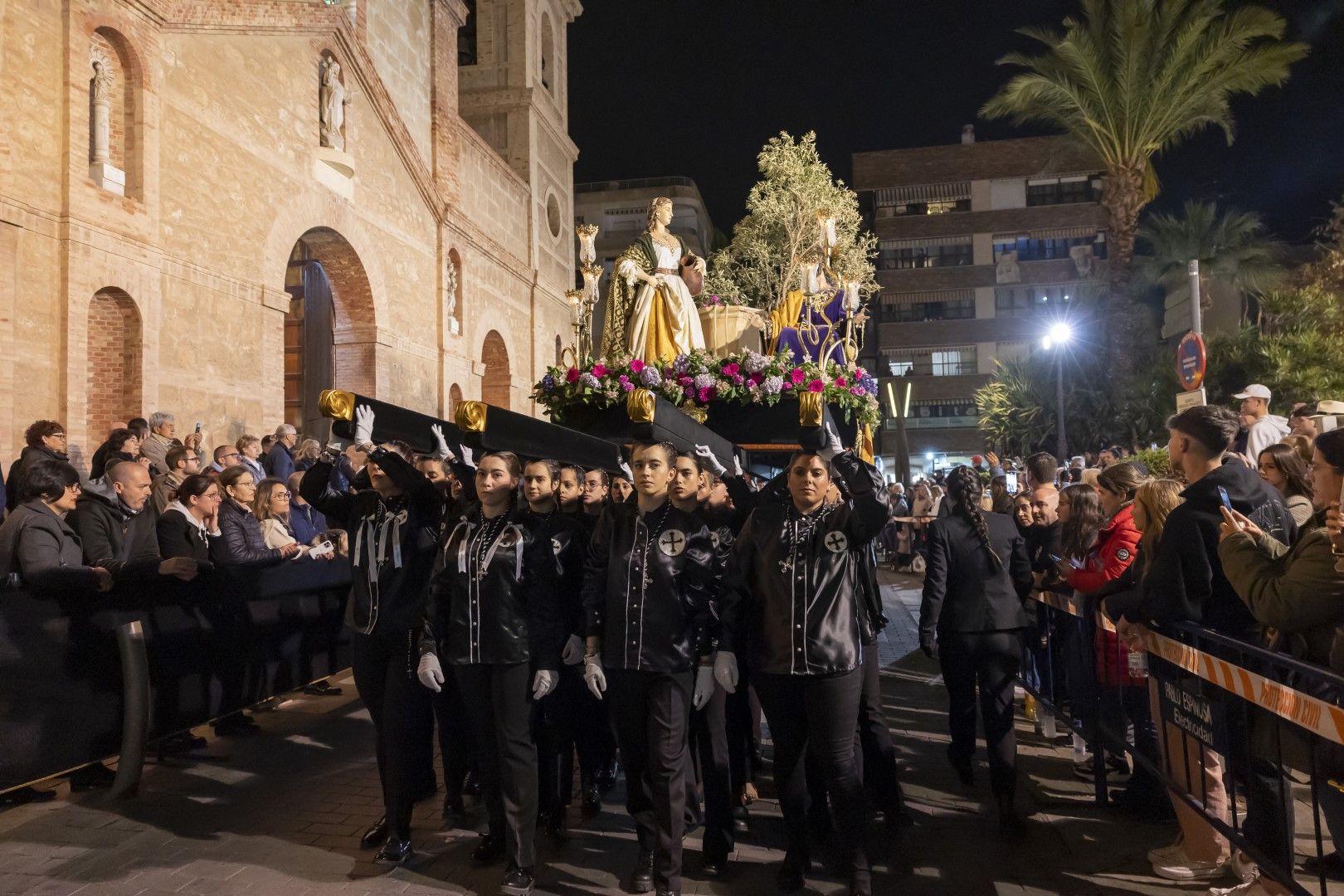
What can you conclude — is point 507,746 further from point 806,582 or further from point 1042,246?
point 1042,246

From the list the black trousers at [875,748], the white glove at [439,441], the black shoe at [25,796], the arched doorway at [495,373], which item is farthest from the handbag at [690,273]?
the arched doorway at [495,373]

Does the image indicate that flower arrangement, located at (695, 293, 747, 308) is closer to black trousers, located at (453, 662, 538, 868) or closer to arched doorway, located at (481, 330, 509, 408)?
black trousers, located at (453, 662, 538, 868)

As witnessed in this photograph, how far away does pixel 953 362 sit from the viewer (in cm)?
4575

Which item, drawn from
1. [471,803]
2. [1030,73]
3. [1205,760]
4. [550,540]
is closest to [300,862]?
[471,803]

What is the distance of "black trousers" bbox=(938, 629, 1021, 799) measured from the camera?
5.00 meters

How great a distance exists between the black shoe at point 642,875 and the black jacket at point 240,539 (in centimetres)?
395

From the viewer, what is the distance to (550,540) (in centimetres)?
481

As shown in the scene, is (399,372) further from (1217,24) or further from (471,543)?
(1217,24)

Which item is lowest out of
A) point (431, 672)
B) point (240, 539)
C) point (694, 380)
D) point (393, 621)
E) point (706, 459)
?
point (431, 672)

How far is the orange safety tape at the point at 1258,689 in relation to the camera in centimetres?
290

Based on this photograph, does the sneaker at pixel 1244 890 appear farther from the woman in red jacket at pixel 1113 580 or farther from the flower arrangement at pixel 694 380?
the flower arrangement at pixel 694 380

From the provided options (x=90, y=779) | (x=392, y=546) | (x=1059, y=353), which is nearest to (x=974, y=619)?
(x=392, y=546)

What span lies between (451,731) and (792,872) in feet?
7.00

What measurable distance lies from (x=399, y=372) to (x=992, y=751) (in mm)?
16402
